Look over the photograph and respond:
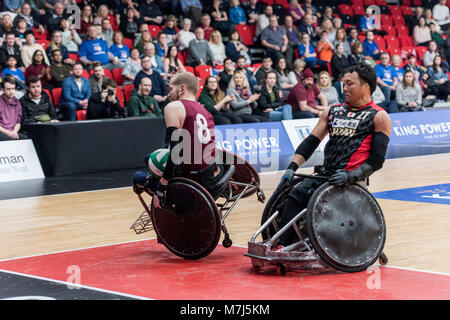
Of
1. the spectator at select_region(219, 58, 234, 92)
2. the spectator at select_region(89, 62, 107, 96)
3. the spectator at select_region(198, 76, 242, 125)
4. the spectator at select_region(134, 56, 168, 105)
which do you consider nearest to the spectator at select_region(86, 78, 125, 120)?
the spectator at select_region(89, 62, 107, 96)

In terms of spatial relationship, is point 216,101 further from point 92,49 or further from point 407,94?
point 407,94

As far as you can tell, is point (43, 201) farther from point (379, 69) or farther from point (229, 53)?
point (379, 69)

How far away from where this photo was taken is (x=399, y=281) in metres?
5.45

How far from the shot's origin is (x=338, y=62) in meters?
19.1

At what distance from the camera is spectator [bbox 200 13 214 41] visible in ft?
59.1

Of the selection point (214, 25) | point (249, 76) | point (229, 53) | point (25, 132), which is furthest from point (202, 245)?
point (214, 25)

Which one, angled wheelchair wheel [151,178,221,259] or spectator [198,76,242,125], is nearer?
angled wheelchair wheel [151,178,221,259]

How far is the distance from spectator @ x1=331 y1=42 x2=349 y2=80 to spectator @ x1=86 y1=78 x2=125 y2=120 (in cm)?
735

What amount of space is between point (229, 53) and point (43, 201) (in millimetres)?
8739

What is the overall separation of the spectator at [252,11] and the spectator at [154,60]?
4.60m

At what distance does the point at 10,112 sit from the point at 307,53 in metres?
8.98

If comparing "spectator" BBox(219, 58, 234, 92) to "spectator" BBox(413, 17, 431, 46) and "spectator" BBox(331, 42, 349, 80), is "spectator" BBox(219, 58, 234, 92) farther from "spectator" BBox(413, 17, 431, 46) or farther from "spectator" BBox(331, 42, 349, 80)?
"spectator" BBox(413, 17, 431, 46)

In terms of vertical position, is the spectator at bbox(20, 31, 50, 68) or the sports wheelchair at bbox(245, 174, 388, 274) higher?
the spectator at bbox(20, 31, 50, 68)

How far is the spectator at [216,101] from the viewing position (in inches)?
569
